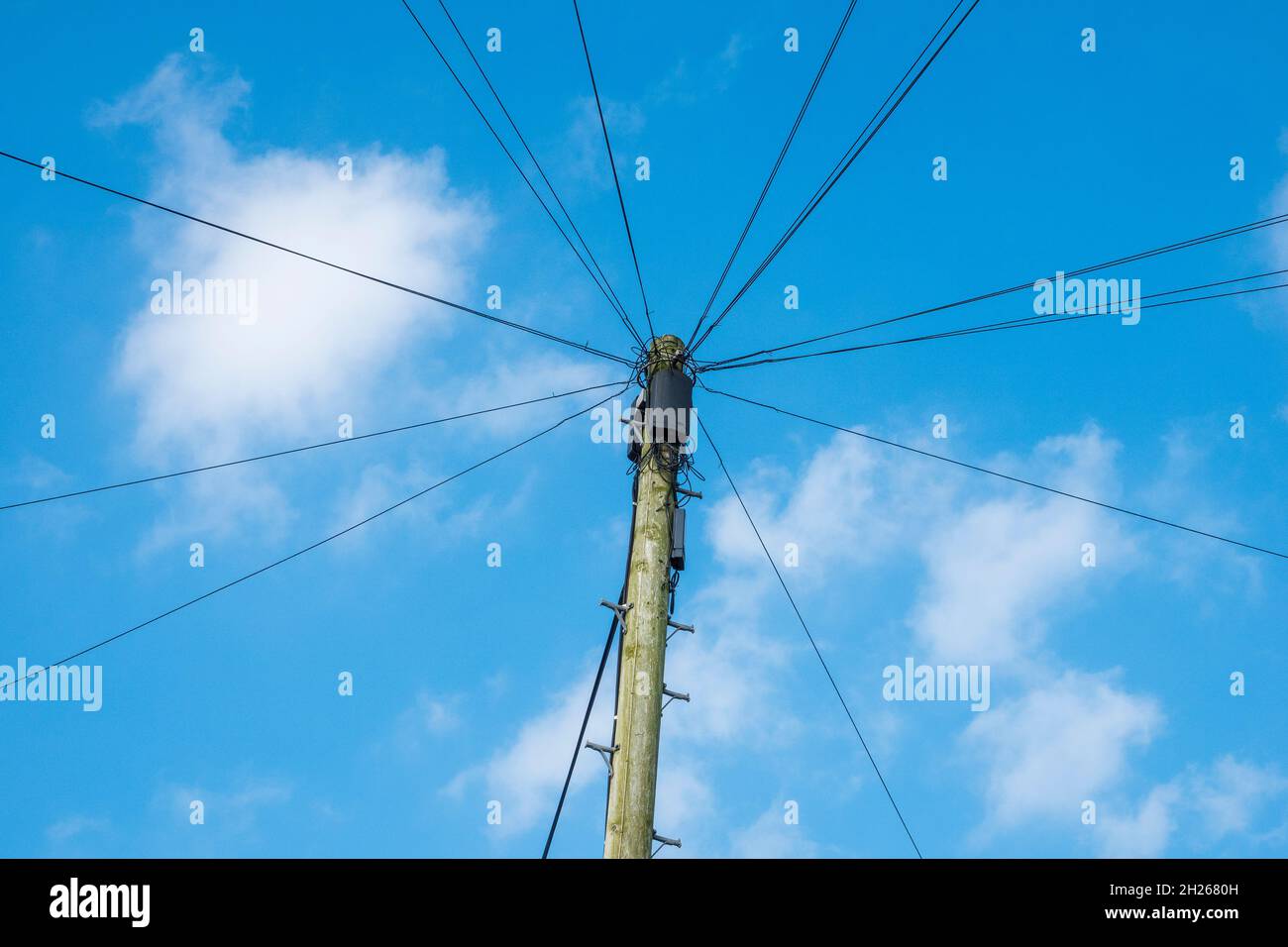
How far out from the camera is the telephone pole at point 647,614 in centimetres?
776

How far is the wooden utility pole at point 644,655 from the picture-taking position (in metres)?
7.75

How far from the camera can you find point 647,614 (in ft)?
27.8

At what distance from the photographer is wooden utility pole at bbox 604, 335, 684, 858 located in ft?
25.4

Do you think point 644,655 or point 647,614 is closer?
point 644,655

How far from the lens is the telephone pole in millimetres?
7762

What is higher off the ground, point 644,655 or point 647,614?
point 647,614

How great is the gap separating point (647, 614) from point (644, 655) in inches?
13.2
